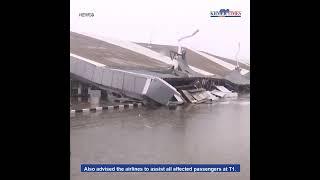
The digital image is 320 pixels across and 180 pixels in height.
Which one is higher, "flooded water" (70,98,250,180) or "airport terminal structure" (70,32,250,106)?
"airport terminal structure" (70,32,250,106)

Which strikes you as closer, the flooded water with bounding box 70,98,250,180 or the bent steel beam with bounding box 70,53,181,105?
the flooded water with bounding box 70,98,250,180

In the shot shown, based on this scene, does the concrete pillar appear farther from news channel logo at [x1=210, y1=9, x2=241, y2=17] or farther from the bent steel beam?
news channel logo at [x1=210, y1=9, x2=241, y2=17]

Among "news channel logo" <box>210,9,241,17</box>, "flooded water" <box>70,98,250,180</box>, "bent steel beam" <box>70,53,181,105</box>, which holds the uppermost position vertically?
"news channel logo" <box>210,9,241,17</box>

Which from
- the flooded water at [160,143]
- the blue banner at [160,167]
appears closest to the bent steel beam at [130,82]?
the flooded water at [160,143]

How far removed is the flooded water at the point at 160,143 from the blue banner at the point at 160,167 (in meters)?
0.04

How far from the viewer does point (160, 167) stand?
4875 mm

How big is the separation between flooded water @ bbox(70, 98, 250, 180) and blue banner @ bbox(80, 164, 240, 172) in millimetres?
37

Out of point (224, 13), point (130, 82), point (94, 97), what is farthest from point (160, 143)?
point (224, 13)

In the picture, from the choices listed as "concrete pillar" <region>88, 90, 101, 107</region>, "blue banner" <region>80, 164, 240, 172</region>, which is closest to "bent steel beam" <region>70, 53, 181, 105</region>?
"concrete pillar" <region>88, 90, 101, 107</region>

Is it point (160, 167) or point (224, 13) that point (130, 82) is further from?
point (224, 13)

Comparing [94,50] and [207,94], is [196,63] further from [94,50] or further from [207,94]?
[94,50]

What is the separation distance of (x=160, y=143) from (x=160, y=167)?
0.81 feet

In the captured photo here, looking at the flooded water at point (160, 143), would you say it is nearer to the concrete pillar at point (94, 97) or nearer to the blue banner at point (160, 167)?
the blue banner at point (160, 167)

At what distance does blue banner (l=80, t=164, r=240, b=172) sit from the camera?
4.88 metres
